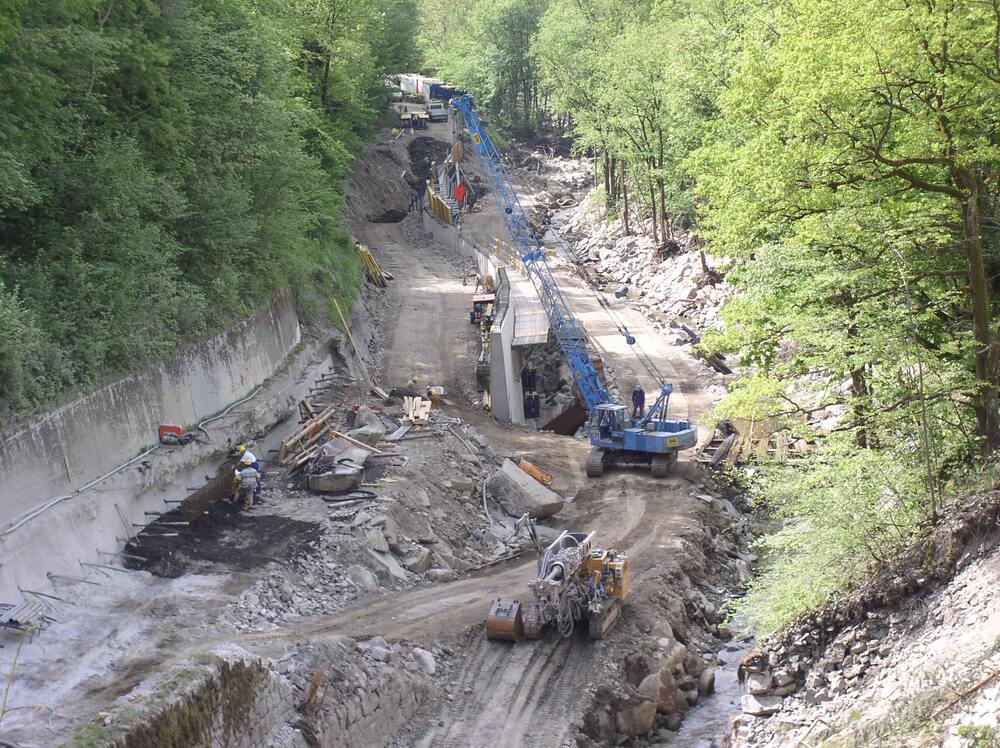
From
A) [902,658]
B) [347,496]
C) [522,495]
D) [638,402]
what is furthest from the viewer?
[638,402]

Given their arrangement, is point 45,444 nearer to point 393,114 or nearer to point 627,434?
point 627,434

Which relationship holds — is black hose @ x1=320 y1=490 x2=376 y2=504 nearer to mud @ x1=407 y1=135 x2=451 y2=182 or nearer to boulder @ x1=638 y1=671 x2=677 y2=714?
boulder @ x1=638 y1=671 x2=677 y2=714

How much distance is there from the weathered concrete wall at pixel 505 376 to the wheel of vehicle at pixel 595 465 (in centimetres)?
690

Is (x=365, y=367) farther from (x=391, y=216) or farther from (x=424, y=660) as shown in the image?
(x=391, y=216)

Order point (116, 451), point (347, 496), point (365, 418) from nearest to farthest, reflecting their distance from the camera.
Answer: point (116, 451), point (347, 496), point (365, 418)

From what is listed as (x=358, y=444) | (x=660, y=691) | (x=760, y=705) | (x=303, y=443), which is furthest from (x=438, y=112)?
(x=760, y=705)

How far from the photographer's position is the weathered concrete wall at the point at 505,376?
123 feet

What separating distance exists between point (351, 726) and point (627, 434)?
590 inches

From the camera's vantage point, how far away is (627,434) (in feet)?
99.7

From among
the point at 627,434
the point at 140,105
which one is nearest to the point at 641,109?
the point at 627,434

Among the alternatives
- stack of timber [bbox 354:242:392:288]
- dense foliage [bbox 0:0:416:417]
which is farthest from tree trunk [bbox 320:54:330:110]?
Answer: dense foliage [bbox 0:0:416:417]

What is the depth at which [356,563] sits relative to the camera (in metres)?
22.1

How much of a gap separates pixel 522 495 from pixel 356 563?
717cm

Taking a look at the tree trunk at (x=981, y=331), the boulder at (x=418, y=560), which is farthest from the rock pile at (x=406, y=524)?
the tree trunk at (x=981, y=331)
